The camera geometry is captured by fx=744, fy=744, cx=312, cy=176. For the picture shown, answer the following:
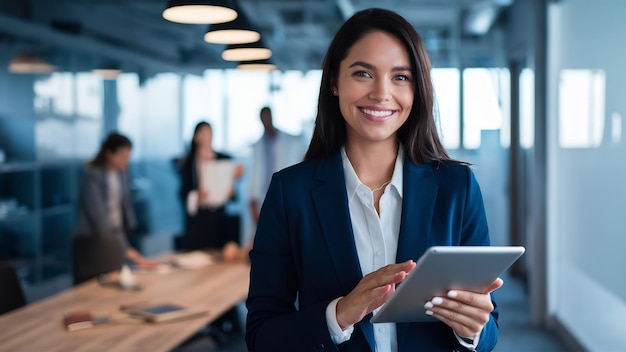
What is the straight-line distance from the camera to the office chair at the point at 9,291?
149 inches

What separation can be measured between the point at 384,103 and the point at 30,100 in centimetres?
641

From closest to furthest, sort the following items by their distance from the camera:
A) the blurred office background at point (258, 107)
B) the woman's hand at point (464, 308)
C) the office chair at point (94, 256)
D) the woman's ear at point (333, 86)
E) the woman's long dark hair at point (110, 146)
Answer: the woman's hand at point (464, 308), the woman's ear at point (333, 86), the office chair at point (94, 256), the woman's long dark hair at point (110, 146), the blurred office background at point (258, 107)

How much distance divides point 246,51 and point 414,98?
128 inches

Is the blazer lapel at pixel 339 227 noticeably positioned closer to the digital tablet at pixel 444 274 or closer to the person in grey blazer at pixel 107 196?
the digital tablet at pixel 444 274

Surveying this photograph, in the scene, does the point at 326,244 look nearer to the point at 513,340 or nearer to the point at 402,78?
the point at 402,78

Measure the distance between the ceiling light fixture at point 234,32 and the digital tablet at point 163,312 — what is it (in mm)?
1555

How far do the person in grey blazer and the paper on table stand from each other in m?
0.65

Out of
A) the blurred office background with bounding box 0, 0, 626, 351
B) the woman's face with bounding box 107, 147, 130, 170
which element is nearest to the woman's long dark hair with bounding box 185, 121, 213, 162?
the woman's face with bounding box 107, 147, 130, 170

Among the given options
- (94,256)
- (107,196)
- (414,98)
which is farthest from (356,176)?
(107,196)

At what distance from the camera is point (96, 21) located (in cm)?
831

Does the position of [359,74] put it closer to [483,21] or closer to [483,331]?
[483,331]

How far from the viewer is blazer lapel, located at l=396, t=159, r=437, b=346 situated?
5.14 ft

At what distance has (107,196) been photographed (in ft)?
18.5

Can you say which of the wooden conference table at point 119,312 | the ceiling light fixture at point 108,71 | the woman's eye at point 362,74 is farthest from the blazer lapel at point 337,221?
the ceiling light fixture at point 108,71
